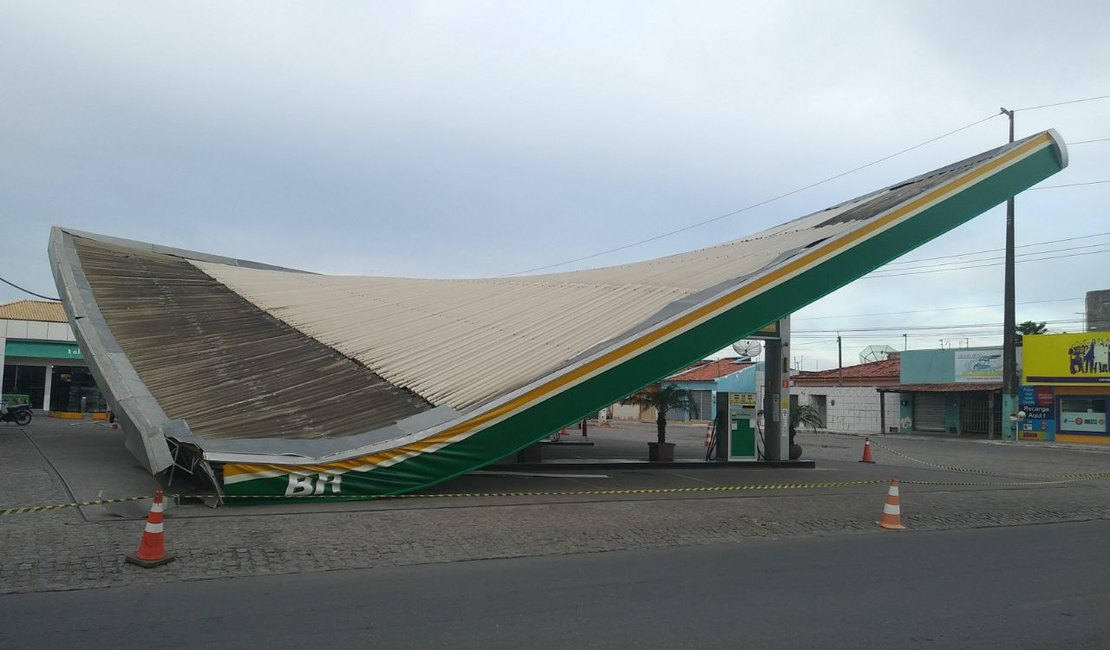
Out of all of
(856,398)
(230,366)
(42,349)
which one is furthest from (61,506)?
(856,398)

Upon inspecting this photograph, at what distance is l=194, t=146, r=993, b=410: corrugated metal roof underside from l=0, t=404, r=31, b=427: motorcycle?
878cm

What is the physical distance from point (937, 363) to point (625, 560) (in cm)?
3942

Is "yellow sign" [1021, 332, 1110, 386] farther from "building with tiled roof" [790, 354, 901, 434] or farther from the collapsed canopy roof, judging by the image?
the collapsed canopy roof

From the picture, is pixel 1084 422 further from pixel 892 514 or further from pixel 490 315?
pixel 490 315

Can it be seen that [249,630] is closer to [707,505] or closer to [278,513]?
[278,513]

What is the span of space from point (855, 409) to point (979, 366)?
7.30 metres

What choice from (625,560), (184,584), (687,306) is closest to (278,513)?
(184,584)

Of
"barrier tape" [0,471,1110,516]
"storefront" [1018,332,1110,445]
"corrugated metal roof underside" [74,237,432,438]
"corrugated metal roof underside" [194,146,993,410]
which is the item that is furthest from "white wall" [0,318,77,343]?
"storefront" [1018,332,1110,445]

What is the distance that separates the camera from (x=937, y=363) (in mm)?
42875

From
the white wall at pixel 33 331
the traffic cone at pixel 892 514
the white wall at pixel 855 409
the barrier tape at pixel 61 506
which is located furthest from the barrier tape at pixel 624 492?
the white wall at pixel 33 331

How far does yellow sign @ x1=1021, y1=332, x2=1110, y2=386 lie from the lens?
35219 millimetres

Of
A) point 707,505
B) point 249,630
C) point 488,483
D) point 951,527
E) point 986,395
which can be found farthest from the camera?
point 986,395

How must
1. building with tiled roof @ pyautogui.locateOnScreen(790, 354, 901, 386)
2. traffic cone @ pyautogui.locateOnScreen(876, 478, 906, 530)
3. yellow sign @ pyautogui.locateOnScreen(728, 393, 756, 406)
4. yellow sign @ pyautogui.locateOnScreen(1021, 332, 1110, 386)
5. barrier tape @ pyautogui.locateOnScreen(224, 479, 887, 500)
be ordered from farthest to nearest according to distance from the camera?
building with tiled roof @ pyautogui.locateOnScreen(790, 354, 901, 386) → yellow sign @ pyautogui.locateOnScreen(1021, 332, 1110, 386) → yellow sign @ pyautogui.locateOnScreen(728, 393, 756, 406) → barrier tape @ pyautogui.locateOnScreen(224, 479, 887, 500) → traffic cone @ pyautogui.locateOnScreen(876, 478, 906, 530)

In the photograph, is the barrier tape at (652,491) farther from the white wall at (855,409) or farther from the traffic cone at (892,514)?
the white wall at (855,409)
